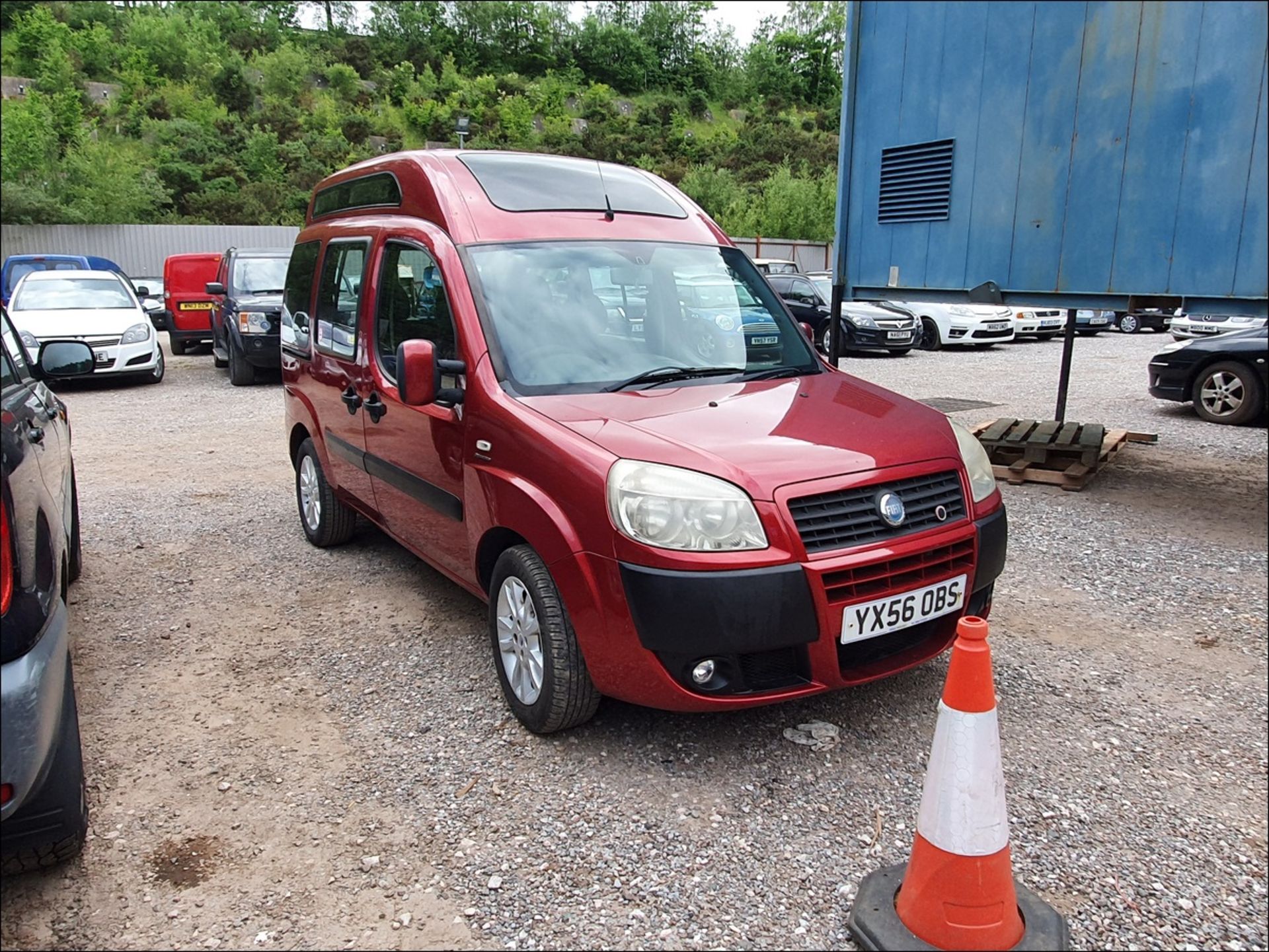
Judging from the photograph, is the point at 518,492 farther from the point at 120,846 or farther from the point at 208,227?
the point at 208,227

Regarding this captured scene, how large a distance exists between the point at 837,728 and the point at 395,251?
281cm

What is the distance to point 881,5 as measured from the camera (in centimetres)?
730

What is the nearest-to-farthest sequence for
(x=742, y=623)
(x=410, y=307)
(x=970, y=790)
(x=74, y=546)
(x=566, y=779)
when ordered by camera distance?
(x=970, y=790), (x=742, y=623), (x=566, y=779), (x=410, y=307), (x=74, y=546)

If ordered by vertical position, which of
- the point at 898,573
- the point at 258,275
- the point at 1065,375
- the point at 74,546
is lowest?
the point at 74,546

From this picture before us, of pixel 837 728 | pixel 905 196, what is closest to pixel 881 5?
pixel 905 196

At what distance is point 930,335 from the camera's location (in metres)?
17.8

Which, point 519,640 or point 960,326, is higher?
point 960,326

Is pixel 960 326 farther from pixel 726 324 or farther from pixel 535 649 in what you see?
pixel 535 649

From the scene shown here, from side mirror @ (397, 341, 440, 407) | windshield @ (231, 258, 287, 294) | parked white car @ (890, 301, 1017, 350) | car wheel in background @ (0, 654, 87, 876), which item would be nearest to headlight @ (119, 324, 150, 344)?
windshield @ (231, 258, 287, 294)

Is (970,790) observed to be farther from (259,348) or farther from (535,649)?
(259,348)

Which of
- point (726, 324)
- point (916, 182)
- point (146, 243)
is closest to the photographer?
point (726, 324)

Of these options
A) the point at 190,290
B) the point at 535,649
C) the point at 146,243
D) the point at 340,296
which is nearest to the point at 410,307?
the point at 340,296

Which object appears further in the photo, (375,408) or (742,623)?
(375,408)

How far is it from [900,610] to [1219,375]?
8678 millimetres
